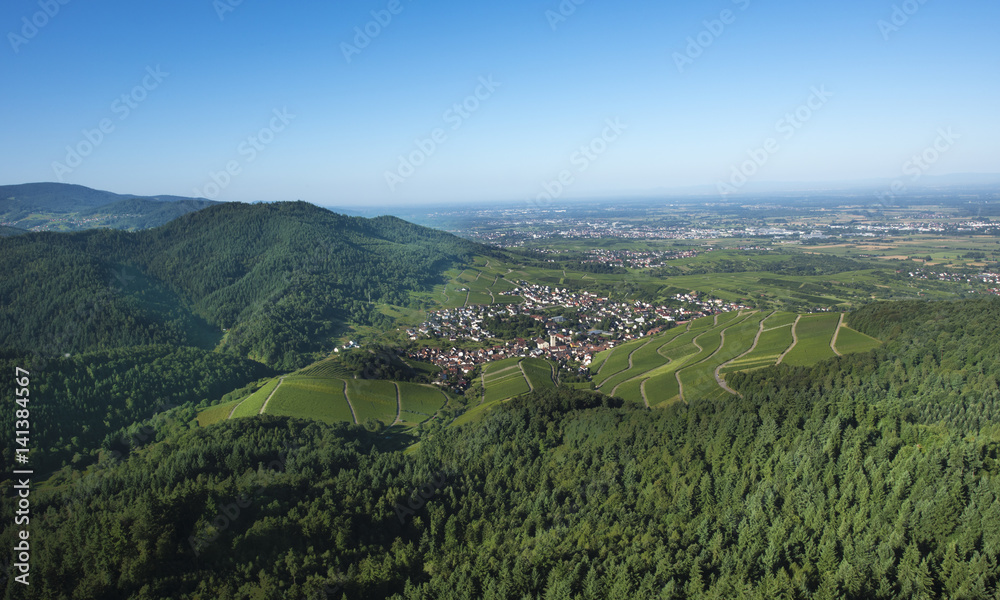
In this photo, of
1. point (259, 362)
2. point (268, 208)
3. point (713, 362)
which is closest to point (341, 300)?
point (259, 362)

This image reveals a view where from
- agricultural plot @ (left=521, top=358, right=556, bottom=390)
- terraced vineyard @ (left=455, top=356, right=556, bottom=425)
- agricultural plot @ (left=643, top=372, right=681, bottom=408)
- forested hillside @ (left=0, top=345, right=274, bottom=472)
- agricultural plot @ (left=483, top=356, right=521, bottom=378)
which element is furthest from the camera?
agricultural plot @ (left=483, top=356, right=521, bottom=378)

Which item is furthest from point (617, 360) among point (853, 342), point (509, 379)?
point (853, 342)

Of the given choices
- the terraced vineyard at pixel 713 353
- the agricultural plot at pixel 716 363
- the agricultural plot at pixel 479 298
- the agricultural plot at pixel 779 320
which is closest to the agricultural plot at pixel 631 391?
the terraced vineyard at pixel 713 353

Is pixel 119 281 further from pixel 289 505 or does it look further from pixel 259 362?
pixel 289 505

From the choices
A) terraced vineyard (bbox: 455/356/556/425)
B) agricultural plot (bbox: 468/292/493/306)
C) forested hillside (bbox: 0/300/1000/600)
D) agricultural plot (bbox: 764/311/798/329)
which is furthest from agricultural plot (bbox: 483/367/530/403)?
agricultural plot (bbox: 468/292/493/306)

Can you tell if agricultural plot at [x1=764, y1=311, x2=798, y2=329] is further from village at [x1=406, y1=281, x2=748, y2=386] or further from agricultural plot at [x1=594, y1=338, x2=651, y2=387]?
village at [x1=406, y1=281, x2=748, y2=386]

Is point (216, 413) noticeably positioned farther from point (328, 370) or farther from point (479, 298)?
point (479, 298)

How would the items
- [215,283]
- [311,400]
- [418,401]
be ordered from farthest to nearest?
[215,283], [418,401], [311,400]

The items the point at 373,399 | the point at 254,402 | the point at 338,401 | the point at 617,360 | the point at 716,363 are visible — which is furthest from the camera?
the point at 617,360
